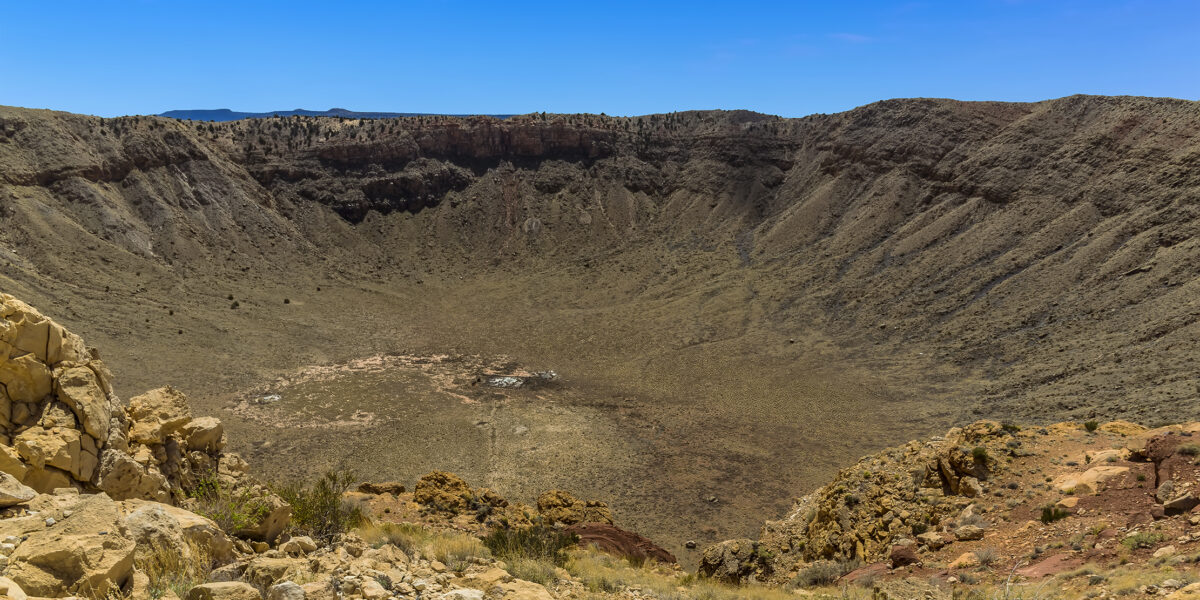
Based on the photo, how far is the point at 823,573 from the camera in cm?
1587

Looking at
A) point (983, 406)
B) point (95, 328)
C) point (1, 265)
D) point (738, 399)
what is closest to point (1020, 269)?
point (983, 406)

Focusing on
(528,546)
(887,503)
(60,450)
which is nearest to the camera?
(60,450)

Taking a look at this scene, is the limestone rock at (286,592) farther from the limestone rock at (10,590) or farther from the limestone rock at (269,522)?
the limestone rock at (269,522)

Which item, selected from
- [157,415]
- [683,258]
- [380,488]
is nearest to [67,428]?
[157,415]

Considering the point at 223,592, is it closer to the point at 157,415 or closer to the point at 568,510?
the point at 157,415

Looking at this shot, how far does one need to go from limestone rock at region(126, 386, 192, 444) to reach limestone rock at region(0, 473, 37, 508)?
4726 mm

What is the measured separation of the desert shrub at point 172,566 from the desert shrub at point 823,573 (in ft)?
41.4

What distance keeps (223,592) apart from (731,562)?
14.0m

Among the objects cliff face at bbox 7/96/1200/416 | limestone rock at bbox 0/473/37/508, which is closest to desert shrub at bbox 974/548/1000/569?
limestone rock at bbox 0/473/37/508

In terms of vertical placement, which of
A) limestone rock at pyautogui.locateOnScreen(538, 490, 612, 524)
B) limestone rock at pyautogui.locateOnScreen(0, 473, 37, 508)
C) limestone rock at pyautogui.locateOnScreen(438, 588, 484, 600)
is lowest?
limestone rock at pyautogui.locateOnScreen(538, 490, 612, 524)

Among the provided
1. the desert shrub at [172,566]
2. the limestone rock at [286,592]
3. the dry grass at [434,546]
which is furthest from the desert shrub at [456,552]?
the limestone rock at [286,592]

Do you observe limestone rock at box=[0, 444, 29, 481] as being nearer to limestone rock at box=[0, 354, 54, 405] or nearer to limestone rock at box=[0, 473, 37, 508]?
limestone rock at box=[0, 354, 54, 405]

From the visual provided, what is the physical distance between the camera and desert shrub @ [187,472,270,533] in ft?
34.2

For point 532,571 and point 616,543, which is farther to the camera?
point 616,543
